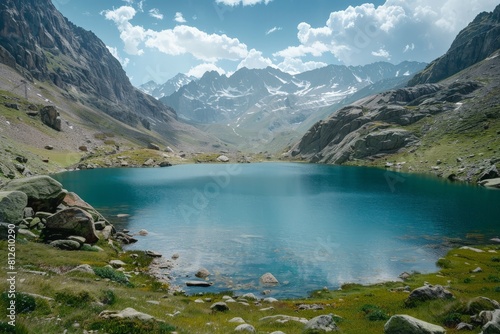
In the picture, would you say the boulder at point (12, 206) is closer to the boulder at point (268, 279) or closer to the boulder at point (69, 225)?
the boulder at point (69, 225)

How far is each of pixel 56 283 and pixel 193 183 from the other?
112842mm

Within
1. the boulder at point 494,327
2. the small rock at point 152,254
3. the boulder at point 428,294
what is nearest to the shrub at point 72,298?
the boulder at point 494,327

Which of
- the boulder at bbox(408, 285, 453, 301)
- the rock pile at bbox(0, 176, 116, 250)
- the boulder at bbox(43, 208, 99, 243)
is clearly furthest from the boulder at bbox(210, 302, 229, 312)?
the boulder at bbox(43, 208, 99, 243)

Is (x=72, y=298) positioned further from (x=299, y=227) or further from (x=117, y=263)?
(x=299, y=227)

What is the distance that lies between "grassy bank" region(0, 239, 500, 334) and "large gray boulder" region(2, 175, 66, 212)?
9.99 metres

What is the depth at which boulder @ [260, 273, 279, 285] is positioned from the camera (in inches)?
1527

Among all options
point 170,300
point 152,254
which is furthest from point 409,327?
point 152,254

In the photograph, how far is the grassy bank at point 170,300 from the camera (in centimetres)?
1538

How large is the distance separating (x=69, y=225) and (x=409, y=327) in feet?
136

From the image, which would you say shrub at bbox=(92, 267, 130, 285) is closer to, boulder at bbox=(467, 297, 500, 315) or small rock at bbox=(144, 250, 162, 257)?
small rock at bbox=(144, 250, 162, 257)

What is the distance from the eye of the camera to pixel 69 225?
43688 mm

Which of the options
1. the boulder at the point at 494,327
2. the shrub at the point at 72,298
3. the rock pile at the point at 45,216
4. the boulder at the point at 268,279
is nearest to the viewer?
the boulder at the point at 494,327

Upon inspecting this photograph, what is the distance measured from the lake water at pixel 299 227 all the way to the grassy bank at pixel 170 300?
450 centimetres

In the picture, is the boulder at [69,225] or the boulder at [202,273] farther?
the boulder at [69,225]
